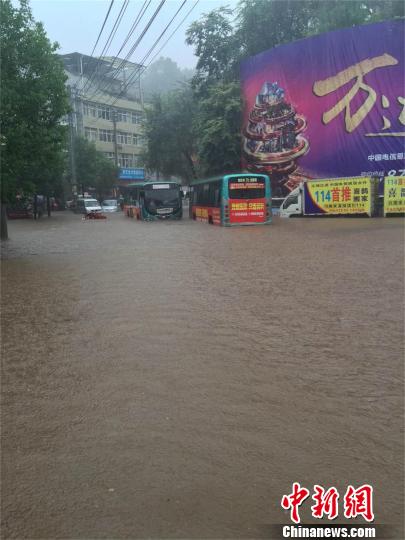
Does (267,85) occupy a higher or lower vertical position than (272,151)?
higher

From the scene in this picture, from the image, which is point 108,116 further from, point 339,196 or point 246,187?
point 246,187

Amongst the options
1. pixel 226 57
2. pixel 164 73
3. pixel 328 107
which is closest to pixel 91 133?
pixel 226 57

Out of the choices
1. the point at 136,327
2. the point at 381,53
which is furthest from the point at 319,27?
the point at 136,327

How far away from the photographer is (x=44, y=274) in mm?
11664

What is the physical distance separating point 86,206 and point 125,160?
1211 inches

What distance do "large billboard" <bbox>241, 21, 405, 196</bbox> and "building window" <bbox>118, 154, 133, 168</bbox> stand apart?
1635 inches

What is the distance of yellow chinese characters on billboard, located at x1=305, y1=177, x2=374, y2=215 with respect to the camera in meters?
26.8

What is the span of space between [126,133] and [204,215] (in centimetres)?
4962

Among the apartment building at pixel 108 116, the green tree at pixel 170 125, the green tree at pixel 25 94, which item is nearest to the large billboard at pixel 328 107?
the green tree at pixel 170 125

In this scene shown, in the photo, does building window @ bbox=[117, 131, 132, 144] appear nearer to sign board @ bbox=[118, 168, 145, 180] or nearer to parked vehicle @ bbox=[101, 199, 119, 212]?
sign board @ bbox=[118, 168, 145, 180]

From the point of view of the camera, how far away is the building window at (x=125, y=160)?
241 ft

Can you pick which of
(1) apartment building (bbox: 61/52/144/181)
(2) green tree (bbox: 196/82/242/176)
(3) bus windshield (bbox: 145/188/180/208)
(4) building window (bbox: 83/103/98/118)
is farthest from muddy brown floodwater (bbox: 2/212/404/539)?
(4) building window (bbox: 83/103/98/118)

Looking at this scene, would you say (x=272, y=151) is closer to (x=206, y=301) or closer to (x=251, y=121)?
(x=251, y=121)

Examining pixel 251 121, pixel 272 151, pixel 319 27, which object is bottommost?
pixel 272 151
